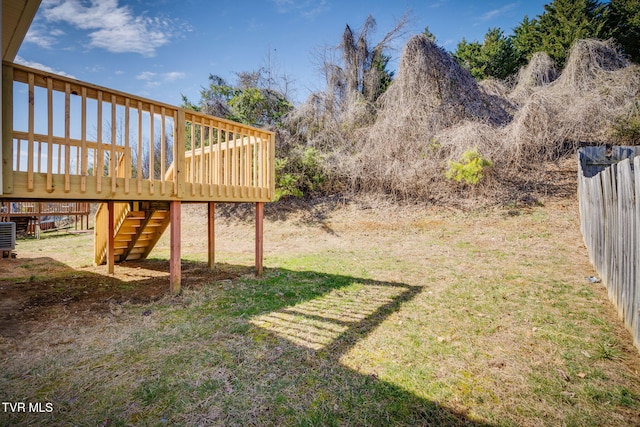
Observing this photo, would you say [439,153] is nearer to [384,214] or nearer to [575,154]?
[384,214]

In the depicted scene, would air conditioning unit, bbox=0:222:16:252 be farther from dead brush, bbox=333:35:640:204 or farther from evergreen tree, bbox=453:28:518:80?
evergreen tree, bbox=453:28:518:80

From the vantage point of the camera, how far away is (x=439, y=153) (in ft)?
32.9

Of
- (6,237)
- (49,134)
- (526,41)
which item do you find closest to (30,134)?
(49,134)

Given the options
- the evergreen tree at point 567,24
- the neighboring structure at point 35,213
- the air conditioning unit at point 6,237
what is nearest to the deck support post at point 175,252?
the air conditioning unit at point 6,237

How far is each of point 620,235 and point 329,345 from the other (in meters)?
3.26

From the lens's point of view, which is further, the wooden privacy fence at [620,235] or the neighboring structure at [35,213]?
the neighboring structure at [35,213]

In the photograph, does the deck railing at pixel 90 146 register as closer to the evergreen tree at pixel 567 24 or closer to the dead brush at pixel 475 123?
the dead brush at pixel 475 123

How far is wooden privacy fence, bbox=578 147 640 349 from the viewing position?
8.73ft

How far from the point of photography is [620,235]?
3.15 m

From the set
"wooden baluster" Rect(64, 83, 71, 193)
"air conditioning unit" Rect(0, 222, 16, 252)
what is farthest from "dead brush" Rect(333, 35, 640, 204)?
"air conditioning unit" Rect(0, 222, 16, 252)

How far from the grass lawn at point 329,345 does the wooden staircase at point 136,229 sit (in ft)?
2.64

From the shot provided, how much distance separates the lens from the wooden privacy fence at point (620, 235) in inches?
105

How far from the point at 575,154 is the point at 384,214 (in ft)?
21.0

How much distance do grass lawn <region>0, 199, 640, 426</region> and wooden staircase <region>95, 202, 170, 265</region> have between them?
806 millimetres
